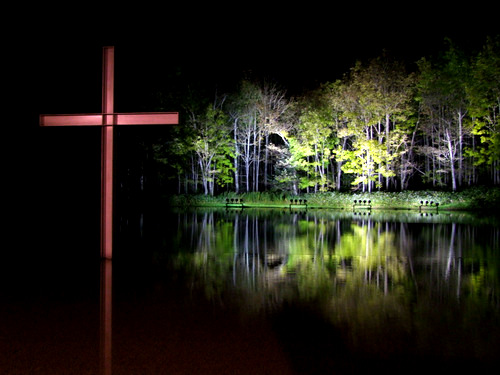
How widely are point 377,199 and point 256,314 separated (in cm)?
2825

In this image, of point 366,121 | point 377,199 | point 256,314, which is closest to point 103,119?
point 256,314

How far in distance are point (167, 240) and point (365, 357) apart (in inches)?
403

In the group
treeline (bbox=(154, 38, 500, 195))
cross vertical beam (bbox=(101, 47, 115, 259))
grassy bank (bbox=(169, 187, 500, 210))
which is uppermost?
treeline (bbox=(154, 38, 500, 195))

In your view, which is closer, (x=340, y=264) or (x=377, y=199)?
(x=340, y=264)

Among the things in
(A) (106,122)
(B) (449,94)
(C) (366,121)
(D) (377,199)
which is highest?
(B) (449,94)

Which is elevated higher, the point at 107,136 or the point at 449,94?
the point at 449,94

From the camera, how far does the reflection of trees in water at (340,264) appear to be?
7.64 metres

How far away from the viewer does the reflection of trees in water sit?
7.64m

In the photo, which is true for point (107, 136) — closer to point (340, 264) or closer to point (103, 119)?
point (103, 119)

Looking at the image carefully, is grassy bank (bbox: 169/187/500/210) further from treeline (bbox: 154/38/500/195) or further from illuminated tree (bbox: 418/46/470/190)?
illuminated tree (bbox: 418/46/470/190)

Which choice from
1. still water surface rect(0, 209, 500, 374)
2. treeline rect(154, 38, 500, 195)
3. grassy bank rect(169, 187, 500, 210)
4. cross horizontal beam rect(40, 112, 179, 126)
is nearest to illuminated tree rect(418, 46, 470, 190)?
treeline rect(154, 38, 500, 195)

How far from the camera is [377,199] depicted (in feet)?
109

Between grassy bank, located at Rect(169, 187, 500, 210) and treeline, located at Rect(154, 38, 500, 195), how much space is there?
84.2 inches

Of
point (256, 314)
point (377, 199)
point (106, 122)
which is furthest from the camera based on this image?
point (377, 199)
